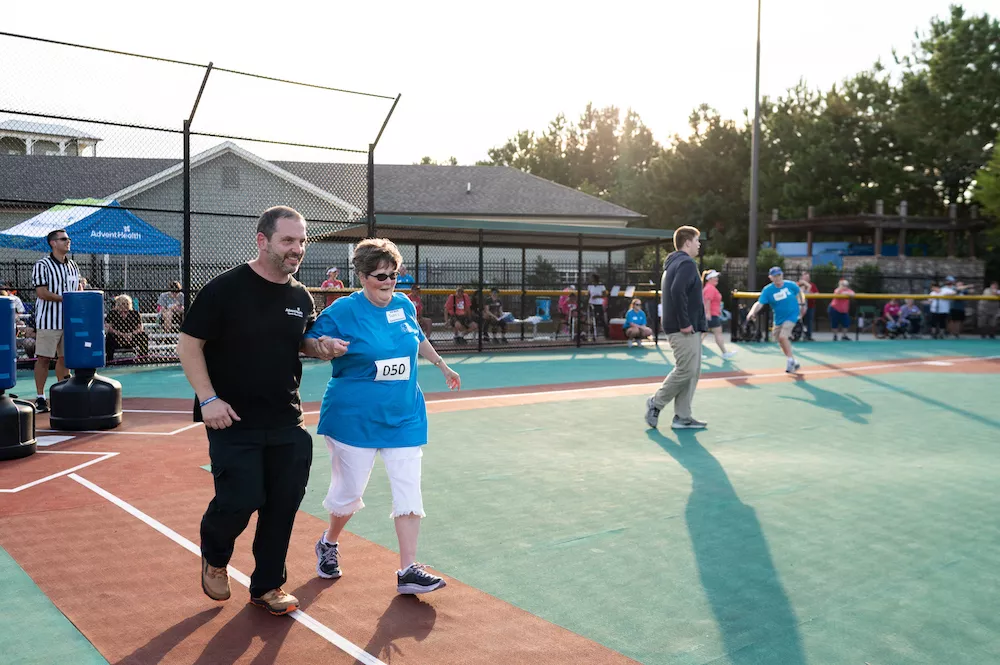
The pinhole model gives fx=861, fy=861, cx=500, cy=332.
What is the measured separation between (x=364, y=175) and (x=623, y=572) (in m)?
10.8

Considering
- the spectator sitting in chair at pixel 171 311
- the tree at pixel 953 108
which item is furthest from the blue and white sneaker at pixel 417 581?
the tree at pixel 953 108

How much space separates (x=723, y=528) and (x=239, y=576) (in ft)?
9.88


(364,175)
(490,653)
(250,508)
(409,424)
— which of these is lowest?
(490,653)

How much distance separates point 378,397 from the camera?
4.32 metres

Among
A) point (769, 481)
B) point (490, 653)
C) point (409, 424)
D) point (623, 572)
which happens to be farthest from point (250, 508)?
point (769, 481)

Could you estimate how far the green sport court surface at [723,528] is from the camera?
394 centimetres

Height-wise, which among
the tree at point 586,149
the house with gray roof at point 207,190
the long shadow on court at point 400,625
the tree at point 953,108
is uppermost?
the tree at point 586,149

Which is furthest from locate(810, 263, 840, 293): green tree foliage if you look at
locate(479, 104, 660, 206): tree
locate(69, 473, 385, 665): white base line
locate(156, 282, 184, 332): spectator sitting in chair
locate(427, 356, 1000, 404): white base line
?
locate(479, 104, 660, 206): tree

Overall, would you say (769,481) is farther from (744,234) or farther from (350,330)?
(744,234)

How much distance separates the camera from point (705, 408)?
10.9 metres

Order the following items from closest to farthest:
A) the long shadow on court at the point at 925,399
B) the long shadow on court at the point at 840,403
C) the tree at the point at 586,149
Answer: the long shadow on court at the point at 925,399 < the long shadow on court at the point at 840,403 < the tree at the point at 586,149

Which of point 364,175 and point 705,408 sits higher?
point 364,175

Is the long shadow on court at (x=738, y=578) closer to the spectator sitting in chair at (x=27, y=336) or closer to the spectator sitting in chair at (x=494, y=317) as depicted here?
the spectator sitting in chair at (x=27, y=336)

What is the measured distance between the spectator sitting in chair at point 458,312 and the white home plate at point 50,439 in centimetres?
1289
